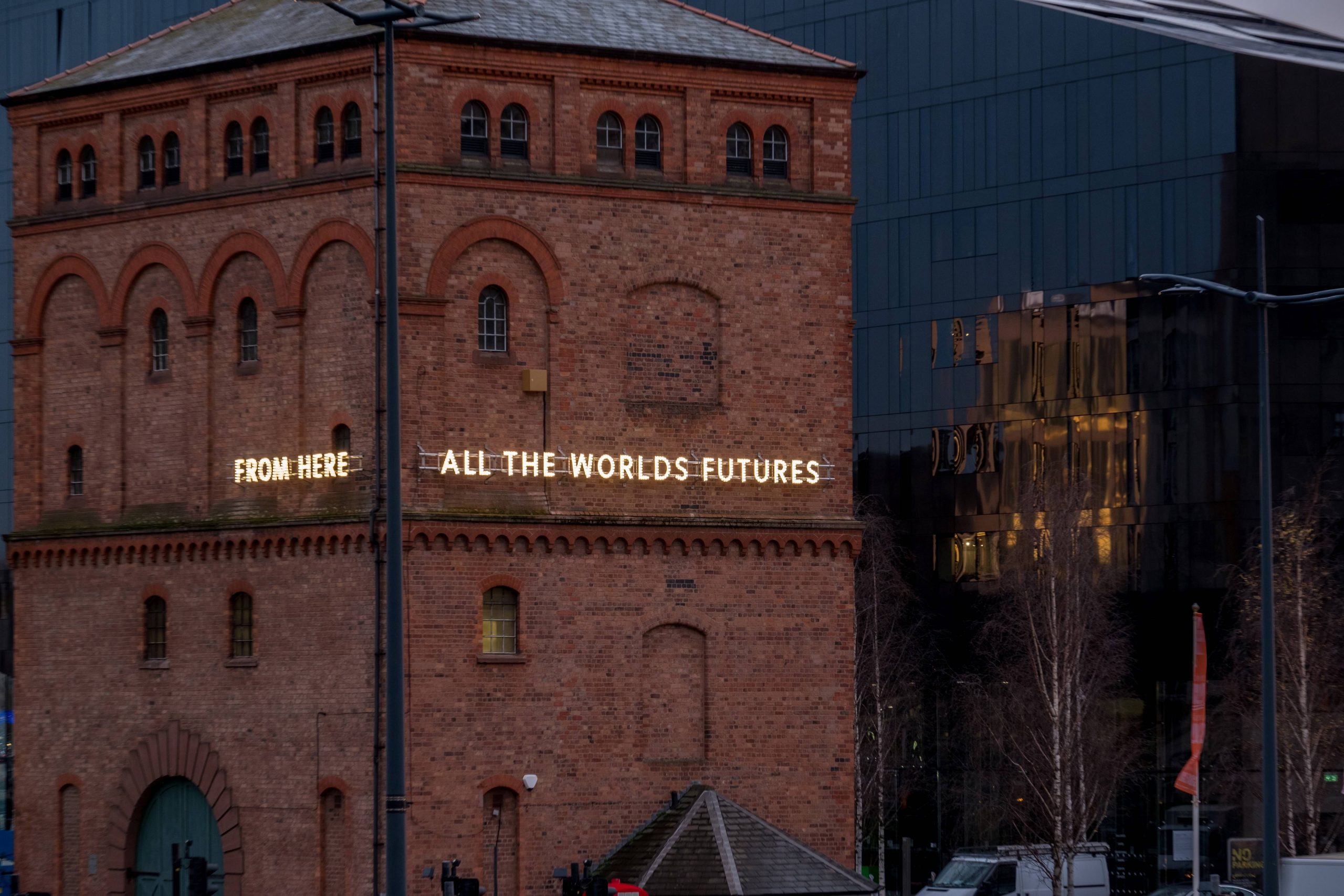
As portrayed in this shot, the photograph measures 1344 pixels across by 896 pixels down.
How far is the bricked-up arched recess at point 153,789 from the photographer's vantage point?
41.9m

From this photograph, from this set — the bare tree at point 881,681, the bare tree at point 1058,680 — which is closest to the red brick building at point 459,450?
the bare tree at point 1058,680

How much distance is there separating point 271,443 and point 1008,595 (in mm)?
29072

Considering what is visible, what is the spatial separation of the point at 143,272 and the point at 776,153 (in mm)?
13482

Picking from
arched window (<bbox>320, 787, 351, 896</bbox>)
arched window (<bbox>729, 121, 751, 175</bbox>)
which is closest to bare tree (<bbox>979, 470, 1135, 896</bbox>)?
arched window (<bbox>729, 121, 751, 175</bbox>)

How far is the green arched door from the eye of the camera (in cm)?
4253

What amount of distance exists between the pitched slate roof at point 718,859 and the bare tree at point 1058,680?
42.0 feet

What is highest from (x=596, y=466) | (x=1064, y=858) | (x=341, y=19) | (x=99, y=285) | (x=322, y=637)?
(x=341, y=19)

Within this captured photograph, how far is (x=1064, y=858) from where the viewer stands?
175ft

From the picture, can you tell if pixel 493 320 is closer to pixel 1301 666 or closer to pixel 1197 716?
pixel 1197 716

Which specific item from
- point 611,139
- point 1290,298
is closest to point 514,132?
point 611,139

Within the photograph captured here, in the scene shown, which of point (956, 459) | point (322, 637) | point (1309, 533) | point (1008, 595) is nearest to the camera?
point (322, 637)

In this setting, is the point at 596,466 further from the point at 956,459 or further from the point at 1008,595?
the point at 956,459

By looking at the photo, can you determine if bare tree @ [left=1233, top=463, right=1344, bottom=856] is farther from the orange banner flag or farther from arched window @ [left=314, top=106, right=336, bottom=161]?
arched window @ [left=314, top=106, right=336, bottom=161]

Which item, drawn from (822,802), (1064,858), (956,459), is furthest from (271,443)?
(956,459)
